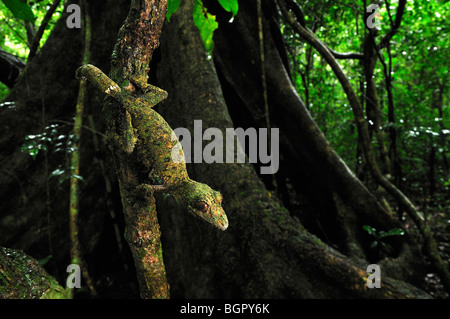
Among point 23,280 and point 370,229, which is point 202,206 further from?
point 370,229

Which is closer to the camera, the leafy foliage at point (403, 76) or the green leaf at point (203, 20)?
the green leaf at point (203, 20)

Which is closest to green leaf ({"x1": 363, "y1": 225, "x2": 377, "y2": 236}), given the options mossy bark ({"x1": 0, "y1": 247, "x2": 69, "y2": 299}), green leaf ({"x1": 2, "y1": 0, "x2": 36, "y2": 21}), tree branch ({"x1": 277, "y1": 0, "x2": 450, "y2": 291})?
tree branch ({"x1": 277, "y1": 0, "x2": 450, "y2": 291})

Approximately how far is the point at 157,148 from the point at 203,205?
150mm

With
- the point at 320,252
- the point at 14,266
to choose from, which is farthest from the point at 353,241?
the point at 14,266

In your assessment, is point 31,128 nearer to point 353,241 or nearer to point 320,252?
point 320,252

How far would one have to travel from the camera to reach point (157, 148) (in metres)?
0.53

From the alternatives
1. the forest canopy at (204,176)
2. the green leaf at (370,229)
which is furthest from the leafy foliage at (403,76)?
the green leaf at (370,229)

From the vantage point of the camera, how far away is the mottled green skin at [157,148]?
529mm

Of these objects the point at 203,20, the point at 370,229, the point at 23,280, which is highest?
the point at 203,20

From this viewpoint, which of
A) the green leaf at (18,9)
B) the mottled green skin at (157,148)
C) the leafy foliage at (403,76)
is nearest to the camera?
the mottled green skin at (157,148)

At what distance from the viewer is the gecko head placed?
0.56 meters

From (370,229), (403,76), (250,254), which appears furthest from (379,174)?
(403,76)

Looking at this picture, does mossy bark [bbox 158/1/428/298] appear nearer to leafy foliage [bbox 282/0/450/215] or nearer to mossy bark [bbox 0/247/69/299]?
mossy bark [bbox 0/247/69/299]

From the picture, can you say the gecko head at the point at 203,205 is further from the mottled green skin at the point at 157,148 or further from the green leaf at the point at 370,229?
the green leaf at the point at 370,229
